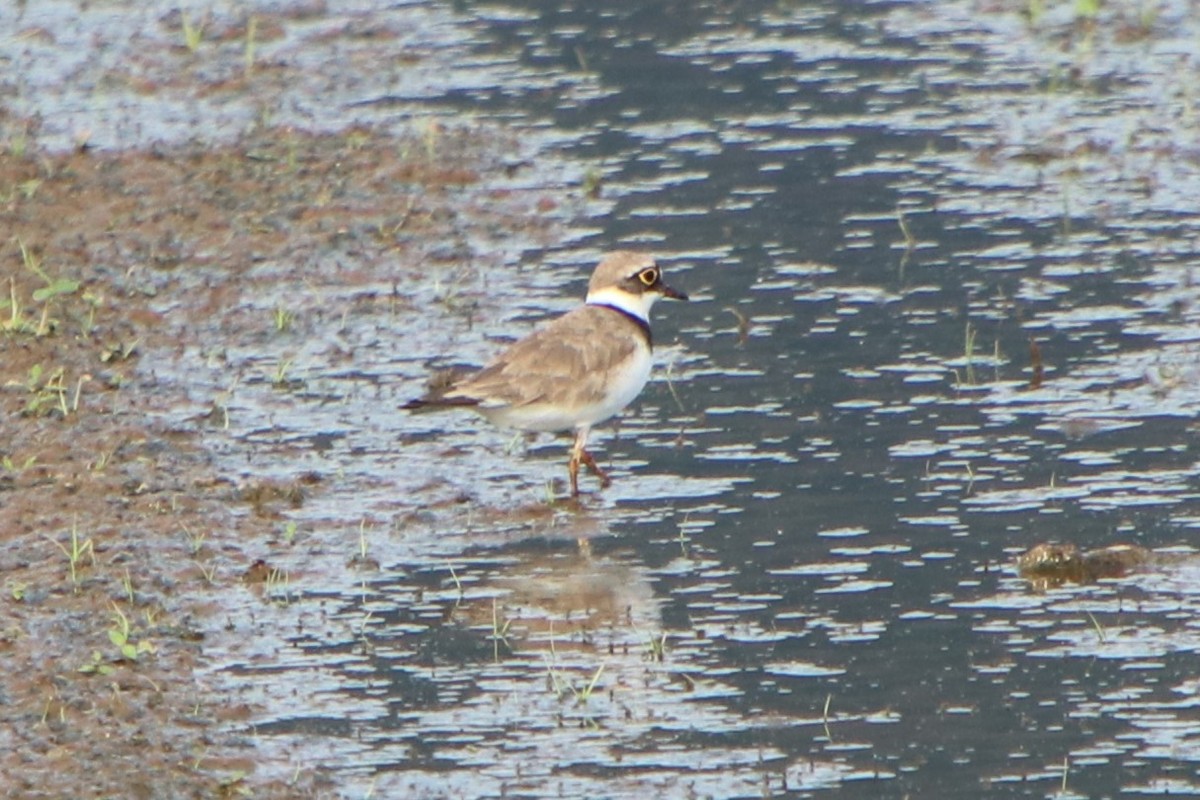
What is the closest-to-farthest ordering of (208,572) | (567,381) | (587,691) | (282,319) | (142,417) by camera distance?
1. (587,691)
2. (208,572)
3. (567,381)
4. (142,417)
5. (282,319)

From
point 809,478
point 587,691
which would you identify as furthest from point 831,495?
point 587,691

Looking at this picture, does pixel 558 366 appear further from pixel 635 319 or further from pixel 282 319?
pixel 282 319

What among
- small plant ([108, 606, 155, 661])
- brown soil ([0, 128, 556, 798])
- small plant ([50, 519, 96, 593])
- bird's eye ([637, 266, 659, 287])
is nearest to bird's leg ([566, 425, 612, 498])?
bird's eye ([637, 266, 659, 287])

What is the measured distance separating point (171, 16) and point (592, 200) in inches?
296

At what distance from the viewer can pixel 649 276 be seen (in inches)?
461

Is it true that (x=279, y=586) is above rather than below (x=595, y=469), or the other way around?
above

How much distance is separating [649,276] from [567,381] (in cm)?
121

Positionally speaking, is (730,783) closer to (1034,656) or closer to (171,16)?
(1034,656)

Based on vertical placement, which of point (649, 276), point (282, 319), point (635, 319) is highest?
point (649, 276)

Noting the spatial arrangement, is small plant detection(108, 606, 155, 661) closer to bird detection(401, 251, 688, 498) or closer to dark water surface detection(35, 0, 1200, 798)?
dark water surface detection(35, 0, 1200, 798)

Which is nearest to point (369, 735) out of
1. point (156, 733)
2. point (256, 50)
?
point (156, 733)

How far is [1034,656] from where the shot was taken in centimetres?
845

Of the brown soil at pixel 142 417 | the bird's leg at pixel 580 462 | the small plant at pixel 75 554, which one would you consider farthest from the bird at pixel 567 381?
the small plant at pixel 75 554

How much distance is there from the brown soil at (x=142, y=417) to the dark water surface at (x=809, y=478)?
0.35 metres
